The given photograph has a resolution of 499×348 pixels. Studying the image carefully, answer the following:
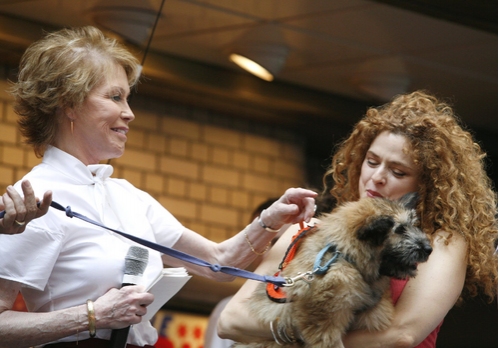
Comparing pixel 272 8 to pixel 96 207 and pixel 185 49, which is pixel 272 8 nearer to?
pixel 185 49

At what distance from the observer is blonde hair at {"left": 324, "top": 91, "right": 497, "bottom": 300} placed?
3.03 m

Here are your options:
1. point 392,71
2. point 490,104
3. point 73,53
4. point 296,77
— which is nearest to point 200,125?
point 296,77

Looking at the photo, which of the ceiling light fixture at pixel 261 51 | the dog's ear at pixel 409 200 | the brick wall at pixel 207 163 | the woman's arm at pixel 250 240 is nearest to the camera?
the dog's ear at pixel 409 200

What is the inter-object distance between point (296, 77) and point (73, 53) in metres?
3.53

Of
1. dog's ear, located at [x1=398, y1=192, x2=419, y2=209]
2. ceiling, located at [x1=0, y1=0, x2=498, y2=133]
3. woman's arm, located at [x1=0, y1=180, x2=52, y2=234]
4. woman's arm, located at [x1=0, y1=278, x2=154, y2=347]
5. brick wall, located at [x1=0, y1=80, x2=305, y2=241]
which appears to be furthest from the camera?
brick wall, located at [x1=0, y1=80, x2=305, y2=241]

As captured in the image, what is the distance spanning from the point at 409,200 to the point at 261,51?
10.5ft

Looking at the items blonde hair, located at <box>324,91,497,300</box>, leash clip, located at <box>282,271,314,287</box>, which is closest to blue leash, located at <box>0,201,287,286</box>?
leash clip, located at <box>282,271,314,287</box>

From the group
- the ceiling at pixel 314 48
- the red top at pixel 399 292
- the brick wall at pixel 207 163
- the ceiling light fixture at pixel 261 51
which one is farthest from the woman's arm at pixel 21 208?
the brick wall at pixel 207 163

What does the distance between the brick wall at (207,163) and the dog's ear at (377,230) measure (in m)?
3.78

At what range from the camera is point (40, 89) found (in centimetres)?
301

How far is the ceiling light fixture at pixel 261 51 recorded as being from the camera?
18.6ft

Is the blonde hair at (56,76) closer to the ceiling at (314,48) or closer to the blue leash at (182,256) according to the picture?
the blue leash at (182,256)

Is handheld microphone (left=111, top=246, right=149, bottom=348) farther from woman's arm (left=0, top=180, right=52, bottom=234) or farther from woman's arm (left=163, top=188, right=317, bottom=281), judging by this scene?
woman's arm (left=163, top=188, right=317, bottom=281)

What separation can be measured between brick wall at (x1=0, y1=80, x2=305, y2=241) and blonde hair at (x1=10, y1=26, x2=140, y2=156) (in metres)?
3.08
